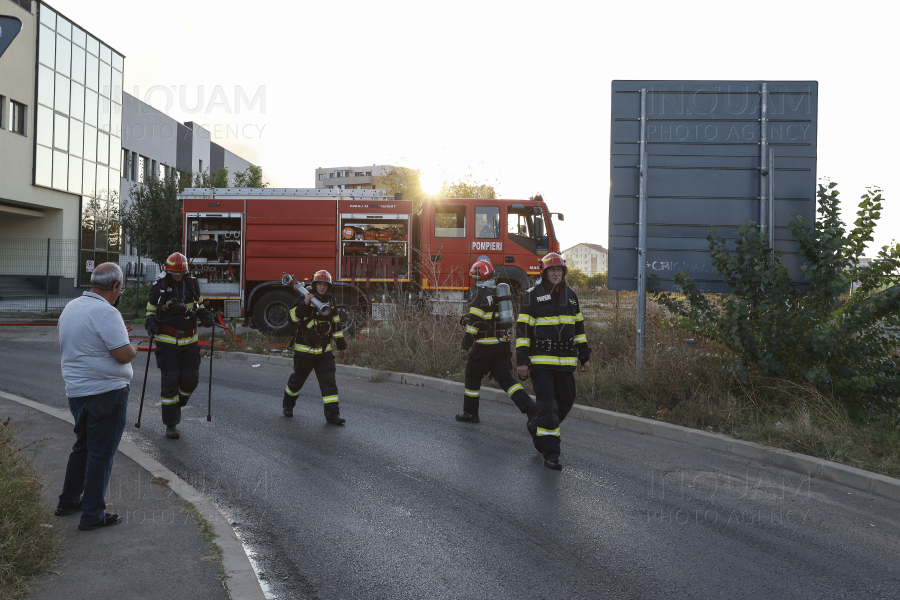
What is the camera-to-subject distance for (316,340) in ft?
26.0

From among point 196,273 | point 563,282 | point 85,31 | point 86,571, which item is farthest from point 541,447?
point 85,31

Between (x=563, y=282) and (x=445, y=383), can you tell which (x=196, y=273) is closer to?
(x=445, y=383)

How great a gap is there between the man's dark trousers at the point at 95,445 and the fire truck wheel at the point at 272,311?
10689 millimetres

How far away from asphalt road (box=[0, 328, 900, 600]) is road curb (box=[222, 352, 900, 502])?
0.52 feet

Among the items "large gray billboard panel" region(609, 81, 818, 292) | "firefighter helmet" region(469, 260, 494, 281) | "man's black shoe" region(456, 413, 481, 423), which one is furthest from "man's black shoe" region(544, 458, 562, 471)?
"large gray billboard panel" region(609, 81, 818, 292)

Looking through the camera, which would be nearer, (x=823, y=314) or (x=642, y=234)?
(x=823, y=314)

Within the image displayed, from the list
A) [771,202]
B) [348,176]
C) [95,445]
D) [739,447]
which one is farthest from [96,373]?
[348,176]

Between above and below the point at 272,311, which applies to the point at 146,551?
below

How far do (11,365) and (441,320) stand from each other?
7249 mm

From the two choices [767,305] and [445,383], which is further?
[445,383]

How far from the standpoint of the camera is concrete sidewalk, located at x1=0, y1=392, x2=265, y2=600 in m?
3.42

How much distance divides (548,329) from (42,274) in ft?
76.9

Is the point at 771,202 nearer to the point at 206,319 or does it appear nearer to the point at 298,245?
the point at 206,319

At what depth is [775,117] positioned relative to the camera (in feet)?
31.1
